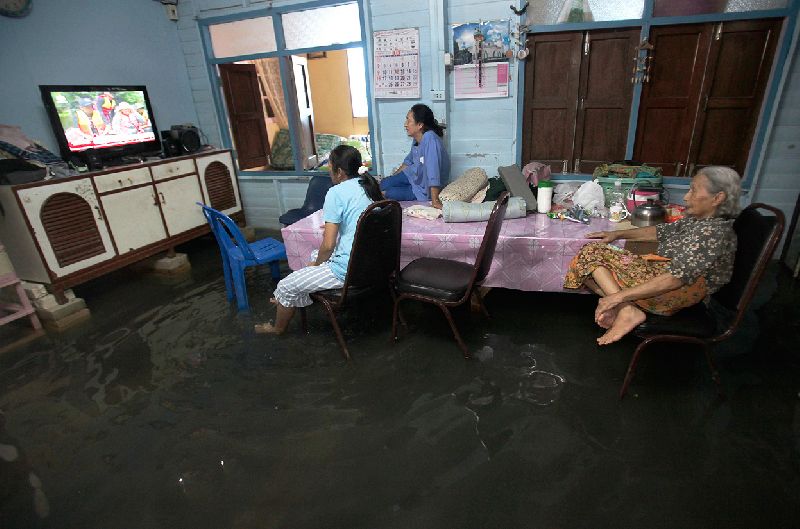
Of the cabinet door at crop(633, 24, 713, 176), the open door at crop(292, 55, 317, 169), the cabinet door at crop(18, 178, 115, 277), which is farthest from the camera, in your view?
the open door at crop(292, 55, 317, 169)

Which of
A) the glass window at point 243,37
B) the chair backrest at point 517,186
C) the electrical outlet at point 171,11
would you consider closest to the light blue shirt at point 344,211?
the chair backrest at point 517,186

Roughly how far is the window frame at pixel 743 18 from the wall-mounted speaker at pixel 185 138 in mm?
3249

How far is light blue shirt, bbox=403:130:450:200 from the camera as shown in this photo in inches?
127

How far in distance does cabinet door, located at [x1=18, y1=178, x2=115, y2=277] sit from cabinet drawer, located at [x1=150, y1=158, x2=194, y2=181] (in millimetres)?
593

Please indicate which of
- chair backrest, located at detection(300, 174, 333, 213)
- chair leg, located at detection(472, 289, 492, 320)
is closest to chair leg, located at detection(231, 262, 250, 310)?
chair backrest, located at detection(300, 174, 333, 213)

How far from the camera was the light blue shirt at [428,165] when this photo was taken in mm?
3232

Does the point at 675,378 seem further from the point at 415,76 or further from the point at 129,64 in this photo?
the point at 129,64

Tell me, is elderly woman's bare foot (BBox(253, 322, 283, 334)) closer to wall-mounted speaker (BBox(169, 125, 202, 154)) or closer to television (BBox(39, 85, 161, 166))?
television (BBox(39, 85, 161, 166))

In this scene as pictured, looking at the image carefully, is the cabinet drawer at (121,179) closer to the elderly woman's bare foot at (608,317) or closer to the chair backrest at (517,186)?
the chair backrest at (517,186)

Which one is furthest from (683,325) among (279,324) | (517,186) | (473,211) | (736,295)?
(279,324)

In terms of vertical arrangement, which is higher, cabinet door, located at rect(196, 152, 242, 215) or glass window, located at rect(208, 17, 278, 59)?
glass window, located at rect(208, 17, 278, 59)

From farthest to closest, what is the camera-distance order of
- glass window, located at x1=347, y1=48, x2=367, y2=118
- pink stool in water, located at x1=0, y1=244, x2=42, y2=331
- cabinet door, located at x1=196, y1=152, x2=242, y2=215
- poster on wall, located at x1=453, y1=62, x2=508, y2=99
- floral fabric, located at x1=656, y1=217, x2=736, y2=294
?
glass window, located at x1=347, y1=48, x2=367, y2=118 → cabinet door, located at x1=196, y1=152, x2=242, y2=215 → poster on wall, located at x1=453, y1=62, x2=508, y2=99 → pink stool in water, located at x1=0, y1=244, x2=42, y2=331 → floral fabric, located at x1=656, y1=217, x2=736, y2=294

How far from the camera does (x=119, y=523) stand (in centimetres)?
163

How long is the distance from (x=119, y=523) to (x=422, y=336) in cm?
171
